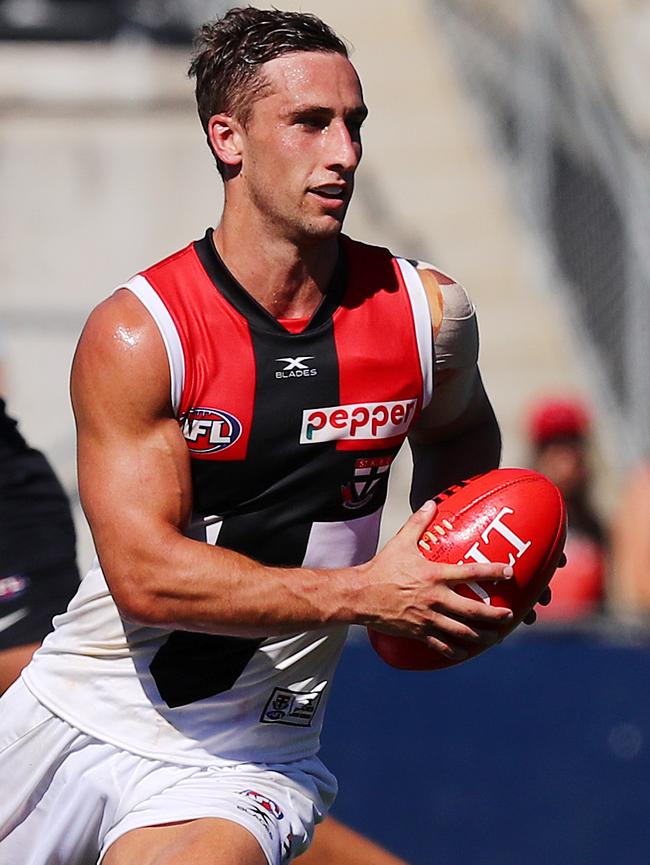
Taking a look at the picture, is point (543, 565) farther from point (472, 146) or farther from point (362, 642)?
point (472, 146)

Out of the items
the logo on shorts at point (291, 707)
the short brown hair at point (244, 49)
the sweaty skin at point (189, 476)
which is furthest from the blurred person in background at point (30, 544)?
the short brown hair at point (244, 49)

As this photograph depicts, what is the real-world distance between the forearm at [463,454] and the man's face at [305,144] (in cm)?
75

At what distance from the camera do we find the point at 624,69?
34.5 feet

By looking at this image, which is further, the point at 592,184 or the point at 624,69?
the point at 624,69

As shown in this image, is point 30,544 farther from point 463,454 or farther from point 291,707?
point 463,454

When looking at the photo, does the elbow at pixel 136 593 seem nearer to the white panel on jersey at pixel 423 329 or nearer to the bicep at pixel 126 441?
the bicep at pixel 126 441

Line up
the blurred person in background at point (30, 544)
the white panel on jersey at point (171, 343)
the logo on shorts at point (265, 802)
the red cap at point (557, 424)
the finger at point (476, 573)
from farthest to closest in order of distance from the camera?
the red cap at point (557, 424) → the blurred person in background at point (30, 544) → the logo on shorts at point (265, 802) → the white panel on jersey at point (171, 343) → the finger at point (476, 573)

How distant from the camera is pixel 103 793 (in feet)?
11.1

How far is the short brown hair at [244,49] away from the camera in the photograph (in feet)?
10.7

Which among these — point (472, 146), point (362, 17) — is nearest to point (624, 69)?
point (472, 146)

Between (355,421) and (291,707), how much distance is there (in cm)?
68

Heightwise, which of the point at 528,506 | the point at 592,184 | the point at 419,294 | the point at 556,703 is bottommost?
the point at 556,703

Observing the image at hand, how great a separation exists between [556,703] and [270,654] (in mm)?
2126

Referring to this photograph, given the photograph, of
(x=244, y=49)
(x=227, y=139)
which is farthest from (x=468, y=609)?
(x=244, y=49)
